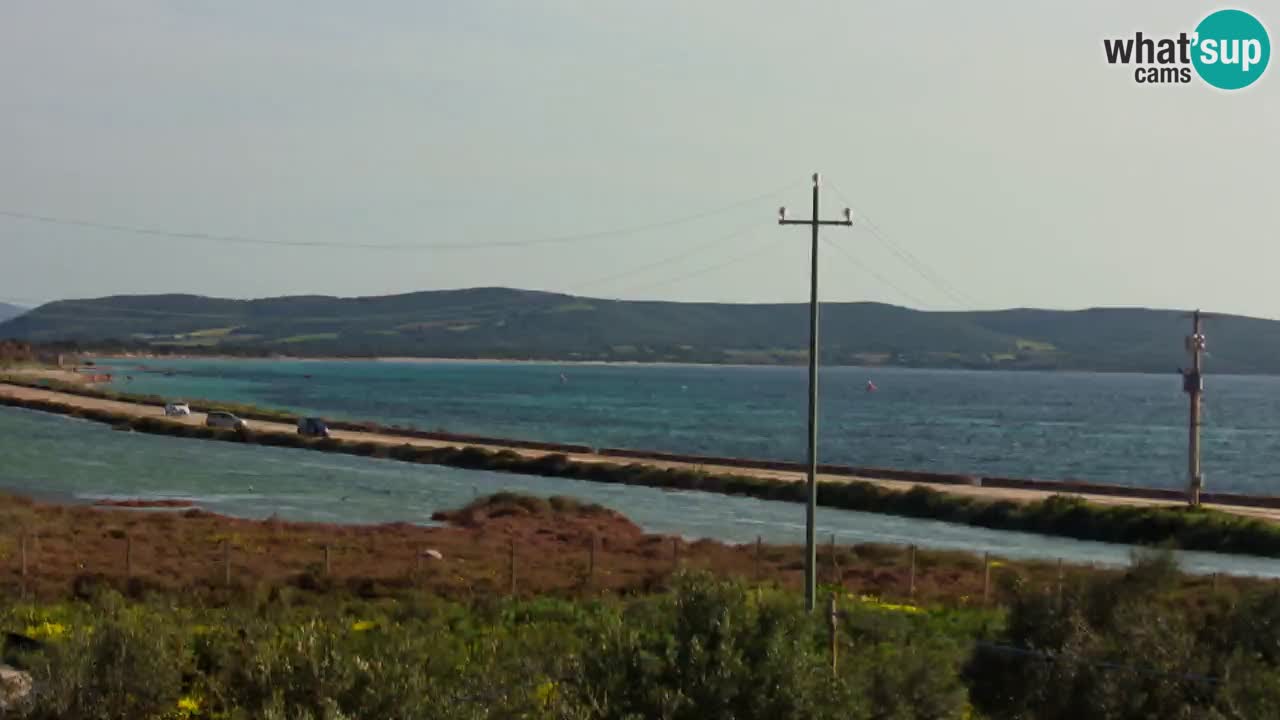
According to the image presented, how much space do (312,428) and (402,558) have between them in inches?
2871

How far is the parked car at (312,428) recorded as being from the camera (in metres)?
116

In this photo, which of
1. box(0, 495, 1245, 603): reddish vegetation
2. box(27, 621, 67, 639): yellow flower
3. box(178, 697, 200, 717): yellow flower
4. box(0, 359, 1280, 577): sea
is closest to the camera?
box(178, 697, 200, 717): yellow flower

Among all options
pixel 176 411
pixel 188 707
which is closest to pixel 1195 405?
pixel 188 707

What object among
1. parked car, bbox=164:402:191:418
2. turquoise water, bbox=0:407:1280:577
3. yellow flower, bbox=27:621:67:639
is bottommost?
turquoise water, bbox=0:407:1280:577

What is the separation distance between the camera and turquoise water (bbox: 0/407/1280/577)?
2514 inches

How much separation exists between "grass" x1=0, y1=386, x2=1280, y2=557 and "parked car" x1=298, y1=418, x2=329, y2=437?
151 centimetres

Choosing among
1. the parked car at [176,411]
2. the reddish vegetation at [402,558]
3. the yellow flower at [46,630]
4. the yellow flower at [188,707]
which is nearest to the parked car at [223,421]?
the parked car at [176,411]

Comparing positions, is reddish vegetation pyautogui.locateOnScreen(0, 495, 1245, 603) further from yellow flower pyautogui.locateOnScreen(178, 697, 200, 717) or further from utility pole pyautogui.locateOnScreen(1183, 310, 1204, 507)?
utility pole pyautogui.locateOnScreen(1183, 310, 1204, 507)

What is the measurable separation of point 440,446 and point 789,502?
37983 millimetres

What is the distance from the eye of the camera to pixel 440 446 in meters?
111

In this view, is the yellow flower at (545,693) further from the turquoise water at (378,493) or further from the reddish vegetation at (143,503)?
the reddish vegetation at (143,503)

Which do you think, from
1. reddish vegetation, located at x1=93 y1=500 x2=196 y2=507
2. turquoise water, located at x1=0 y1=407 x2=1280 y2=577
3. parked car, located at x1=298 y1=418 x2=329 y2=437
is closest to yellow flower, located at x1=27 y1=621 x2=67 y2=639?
turquoise water, located at x1=0 y1=407 x2=1280 y2=577

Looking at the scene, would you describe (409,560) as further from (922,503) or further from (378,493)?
(922,503)

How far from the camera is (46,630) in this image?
27.1 m
